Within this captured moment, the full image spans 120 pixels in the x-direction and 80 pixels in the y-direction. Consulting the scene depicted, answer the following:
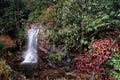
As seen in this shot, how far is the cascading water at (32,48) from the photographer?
1086 cm

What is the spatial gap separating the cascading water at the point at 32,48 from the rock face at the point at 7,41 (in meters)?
0.92

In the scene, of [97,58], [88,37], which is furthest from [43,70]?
[97,58]

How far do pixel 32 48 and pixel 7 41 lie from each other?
147cm

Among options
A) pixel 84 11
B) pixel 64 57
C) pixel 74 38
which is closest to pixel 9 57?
pixel 64 57

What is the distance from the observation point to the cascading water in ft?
35.6

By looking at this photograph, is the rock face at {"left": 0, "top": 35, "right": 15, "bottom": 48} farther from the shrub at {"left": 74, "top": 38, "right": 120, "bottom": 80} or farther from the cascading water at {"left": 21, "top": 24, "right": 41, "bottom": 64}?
the shrub at {"left": 74, "top": 38, "right": 120, "bottom": 80}

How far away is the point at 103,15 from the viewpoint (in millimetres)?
8242

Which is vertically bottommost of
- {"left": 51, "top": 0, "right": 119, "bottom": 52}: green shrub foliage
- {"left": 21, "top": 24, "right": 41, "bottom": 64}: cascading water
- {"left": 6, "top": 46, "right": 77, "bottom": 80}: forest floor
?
{"left": 6, "top": 46, "right": 77, "bottom": 80}: forest floor

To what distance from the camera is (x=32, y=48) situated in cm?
1211

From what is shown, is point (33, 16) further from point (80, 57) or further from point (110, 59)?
point (110, 59)

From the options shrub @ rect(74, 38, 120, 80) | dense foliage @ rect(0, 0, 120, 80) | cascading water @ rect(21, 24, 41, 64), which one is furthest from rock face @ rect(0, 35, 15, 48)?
shrub @ rect(74, 38, 120, 80)

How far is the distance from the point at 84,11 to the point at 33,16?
237 inches

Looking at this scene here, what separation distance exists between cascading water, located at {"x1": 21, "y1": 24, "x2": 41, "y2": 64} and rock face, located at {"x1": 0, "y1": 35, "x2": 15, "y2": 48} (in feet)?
3.01

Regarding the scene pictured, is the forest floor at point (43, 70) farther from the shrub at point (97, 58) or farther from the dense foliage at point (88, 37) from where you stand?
the shrub at point (97, 58)
